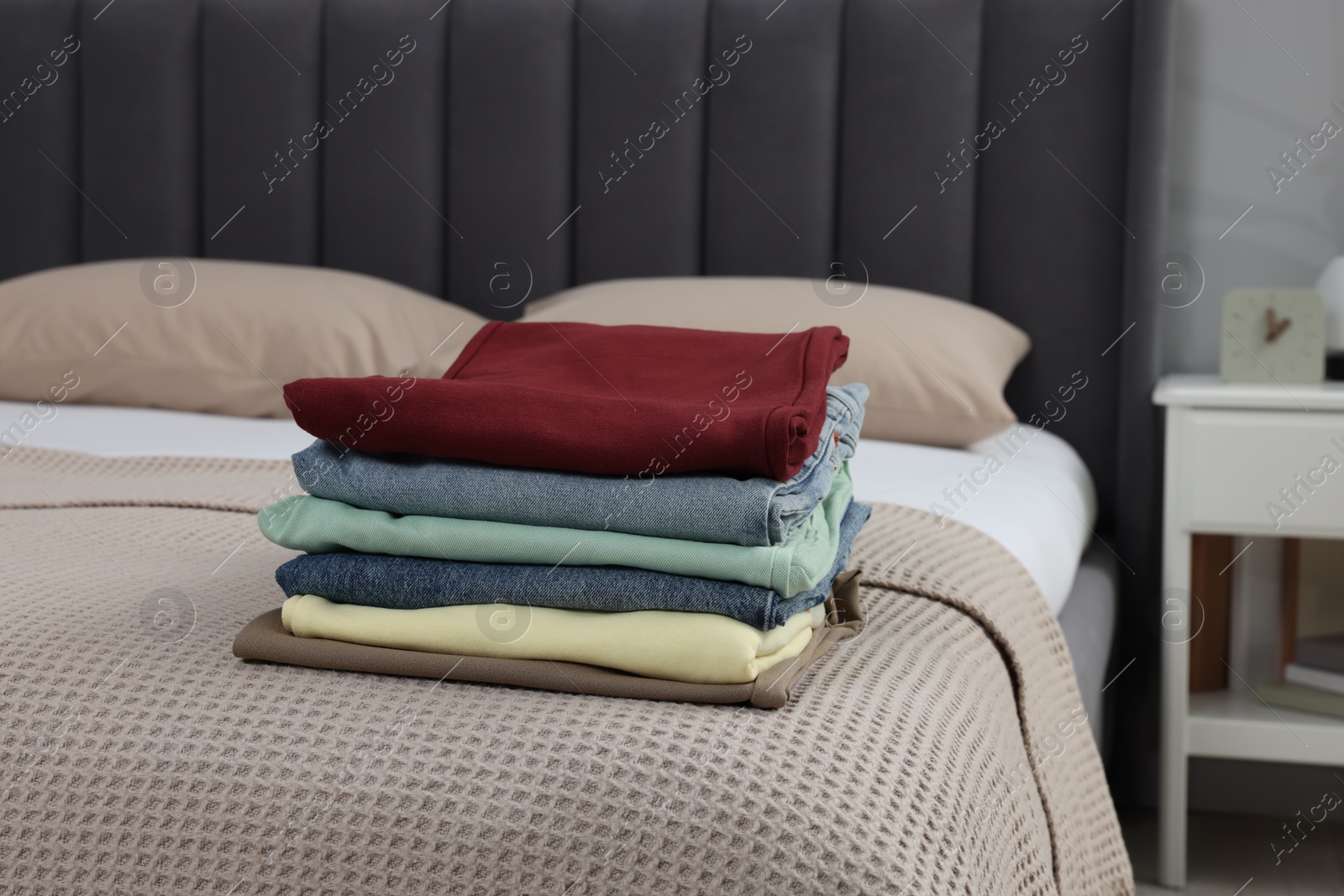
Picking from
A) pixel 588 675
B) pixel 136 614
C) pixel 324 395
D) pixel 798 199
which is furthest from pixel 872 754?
pixel 798 199

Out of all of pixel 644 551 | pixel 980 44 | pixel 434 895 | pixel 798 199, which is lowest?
pixel 434 895

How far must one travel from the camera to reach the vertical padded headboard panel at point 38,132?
2.18 m

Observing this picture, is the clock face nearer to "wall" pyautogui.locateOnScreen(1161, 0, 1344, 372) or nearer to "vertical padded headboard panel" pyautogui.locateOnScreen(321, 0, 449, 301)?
"wall" pyautogui.locateOnScreen(1161, 0, 1344, 372)

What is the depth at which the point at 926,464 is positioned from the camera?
1.39 meters

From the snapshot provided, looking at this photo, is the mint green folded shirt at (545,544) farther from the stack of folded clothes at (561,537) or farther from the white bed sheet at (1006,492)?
the white bed sheet at (1006,492)

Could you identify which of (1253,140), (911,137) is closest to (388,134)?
(911,137)

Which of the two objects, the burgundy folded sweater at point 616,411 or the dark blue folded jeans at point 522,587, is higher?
the burgundy folded sweater at point 616,411

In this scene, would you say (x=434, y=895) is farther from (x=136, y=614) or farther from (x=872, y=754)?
(x=136, y=614)

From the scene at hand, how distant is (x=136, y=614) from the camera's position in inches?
Result: 30.1

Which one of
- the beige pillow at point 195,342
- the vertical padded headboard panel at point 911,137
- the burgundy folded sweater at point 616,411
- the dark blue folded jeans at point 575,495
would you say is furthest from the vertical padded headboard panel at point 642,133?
the dark blue folded jeans at point 575,495

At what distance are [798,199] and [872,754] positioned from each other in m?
1.46

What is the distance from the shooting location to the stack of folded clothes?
644 mm

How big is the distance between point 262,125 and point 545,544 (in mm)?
1724

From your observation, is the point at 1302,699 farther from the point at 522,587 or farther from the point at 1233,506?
the point at 522,587
